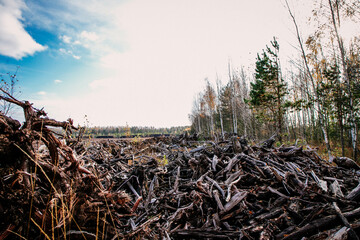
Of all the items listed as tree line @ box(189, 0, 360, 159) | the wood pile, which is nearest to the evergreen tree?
tree line @ box(189, 0, 360, 159)

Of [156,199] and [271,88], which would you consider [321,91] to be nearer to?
[271,88]

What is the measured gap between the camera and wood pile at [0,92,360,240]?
122 cm

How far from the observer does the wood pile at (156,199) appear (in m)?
1.22

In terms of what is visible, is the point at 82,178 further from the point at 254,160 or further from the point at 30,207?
the point at 254,160

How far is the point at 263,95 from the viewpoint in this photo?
13.9m

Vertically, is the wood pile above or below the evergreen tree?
below

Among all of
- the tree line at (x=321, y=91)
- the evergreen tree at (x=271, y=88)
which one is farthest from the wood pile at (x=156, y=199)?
the evergreen tree at (x=271, y=88)

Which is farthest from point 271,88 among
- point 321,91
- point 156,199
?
point 156,199

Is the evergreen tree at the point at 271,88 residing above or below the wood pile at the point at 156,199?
above

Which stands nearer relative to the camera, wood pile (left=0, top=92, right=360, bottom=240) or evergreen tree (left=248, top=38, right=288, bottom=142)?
wood pile (left=0, top=92, right=360, bottom=240)

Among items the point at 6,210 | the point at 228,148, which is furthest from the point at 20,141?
the point at 228,148

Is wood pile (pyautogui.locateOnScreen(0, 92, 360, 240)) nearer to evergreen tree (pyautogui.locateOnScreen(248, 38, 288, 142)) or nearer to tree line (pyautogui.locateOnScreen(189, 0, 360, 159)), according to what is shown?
tree line (pyautogui.locateOnScreen(189, 0, 360, 159))

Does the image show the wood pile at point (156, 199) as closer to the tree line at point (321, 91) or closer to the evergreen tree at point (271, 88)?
the tree line at point (321, 91)

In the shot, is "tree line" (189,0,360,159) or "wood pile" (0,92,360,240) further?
"tree line" (189,0,360,159)
